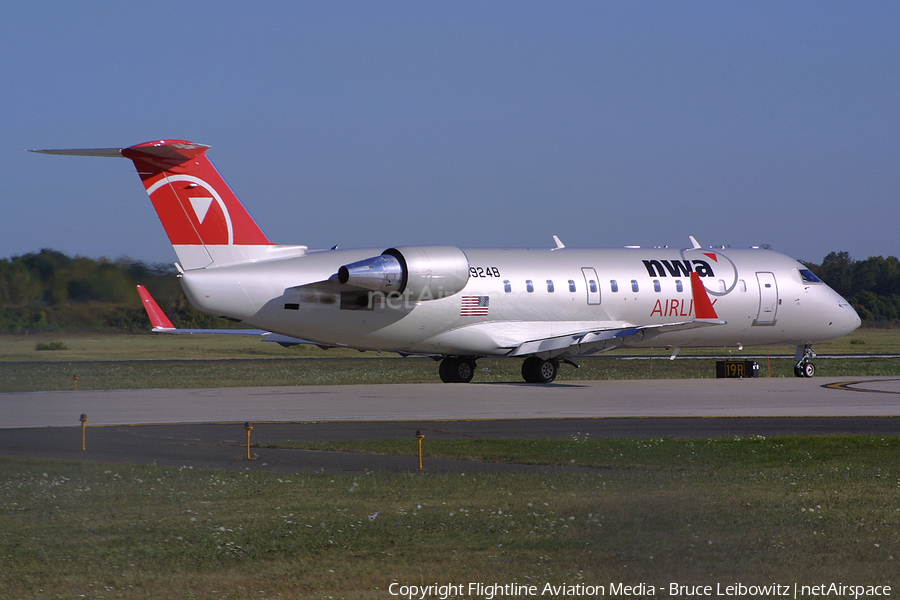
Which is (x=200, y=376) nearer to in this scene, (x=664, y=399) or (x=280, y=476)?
(x=664, y=399)

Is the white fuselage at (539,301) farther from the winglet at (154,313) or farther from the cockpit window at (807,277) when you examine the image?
the winglet at (154,313)

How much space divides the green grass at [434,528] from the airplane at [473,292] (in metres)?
13.2

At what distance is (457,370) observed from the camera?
33.3 m

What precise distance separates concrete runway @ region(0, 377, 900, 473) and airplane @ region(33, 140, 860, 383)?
5.62 ft

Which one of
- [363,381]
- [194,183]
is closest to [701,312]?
[363,381]

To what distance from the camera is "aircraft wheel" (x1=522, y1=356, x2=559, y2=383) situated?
3256cm

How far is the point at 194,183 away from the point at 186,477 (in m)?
15.3

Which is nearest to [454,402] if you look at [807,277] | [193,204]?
[193,204]

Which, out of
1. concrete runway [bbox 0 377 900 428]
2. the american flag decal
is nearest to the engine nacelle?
the american flag decal

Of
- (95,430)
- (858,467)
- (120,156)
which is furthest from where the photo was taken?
(120,156)

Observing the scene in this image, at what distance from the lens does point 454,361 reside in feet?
110

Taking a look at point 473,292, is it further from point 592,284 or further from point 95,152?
point 95,152

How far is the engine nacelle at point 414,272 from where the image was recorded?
28625mm
